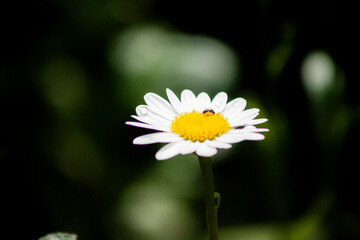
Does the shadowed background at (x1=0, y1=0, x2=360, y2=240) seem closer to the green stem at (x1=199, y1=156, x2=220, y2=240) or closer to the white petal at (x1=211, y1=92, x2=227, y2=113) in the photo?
the white petal at (x1=211, y1=92, x2=227, y2=113)

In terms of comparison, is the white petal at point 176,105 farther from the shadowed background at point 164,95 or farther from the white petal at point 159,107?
the shadowed background at point 164,95

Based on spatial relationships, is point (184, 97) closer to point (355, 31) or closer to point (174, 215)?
point (174, 215)

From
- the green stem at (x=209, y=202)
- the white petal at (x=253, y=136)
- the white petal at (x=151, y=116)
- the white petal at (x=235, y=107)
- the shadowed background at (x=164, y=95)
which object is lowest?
the green stem at (x=209, y=202)

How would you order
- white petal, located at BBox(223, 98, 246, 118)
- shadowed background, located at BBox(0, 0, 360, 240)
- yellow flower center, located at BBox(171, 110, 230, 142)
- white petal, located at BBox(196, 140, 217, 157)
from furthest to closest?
shadowed background, located at BBox(0, 0, 360, 240), white petal, located at BBox(223, 98, 246, 118), yellow flower center, located at BBox(171, 110, 230, 142), white petal, located at BBox(196, 140, 217, 157)

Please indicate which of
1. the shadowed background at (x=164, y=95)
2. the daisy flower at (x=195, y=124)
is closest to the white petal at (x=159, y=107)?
the daisy flower at (x=195, y=124)

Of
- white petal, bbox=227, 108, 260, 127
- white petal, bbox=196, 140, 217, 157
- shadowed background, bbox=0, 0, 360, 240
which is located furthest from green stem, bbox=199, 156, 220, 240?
shadowed background, bbox=0, 0, 360, 240

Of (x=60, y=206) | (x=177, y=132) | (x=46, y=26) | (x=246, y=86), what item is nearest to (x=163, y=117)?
(x=177, y=132)

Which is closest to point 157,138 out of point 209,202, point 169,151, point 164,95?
point 169,151

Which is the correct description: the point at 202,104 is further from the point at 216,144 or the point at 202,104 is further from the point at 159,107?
the point at 216,144
